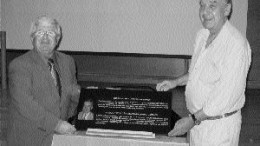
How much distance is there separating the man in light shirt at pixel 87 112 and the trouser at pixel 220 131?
66 cm

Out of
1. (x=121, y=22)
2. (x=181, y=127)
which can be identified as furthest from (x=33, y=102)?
(x=121, y=22)

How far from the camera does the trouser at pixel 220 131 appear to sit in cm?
173

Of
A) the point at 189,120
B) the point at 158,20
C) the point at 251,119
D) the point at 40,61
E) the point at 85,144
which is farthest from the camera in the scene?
the point at 158,20

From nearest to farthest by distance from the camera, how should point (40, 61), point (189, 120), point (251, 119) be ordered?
point (189, 120)
point (40, 61)
point (251, 119)

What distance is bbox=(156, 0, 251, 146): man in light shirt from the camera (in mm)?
1587

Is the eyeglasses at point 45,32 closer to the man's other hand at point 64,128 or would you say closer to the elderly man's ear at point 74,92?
the elderly man's ear at point 74,92

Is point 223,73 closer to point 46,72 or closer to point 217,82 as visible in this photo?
point 217,82

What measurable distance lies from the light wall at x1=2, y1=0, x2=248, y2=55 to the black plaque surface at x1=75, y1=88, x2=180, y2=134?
5.85 meters

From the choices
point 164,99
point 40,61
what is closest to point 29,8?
point 40,61

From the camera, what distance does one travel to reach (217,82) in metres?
1.66

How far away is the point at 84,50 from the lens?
761cm

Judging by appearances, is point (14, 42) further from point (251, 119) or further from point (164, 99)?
point (164, 99)

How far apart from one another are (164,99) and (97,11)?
20.2 feet

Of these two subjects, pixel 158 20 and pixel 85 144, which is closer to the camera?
pixel 85 144
